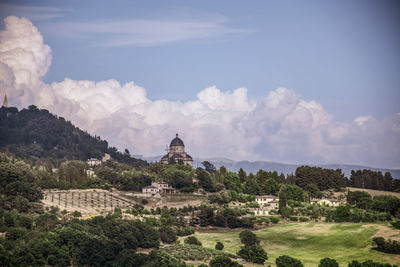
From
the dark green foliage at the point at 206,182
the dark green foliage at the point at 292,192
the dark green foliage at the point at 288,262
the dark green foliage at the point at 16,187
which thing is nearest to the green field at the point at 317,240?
the dark green foliage at the point at 288,262

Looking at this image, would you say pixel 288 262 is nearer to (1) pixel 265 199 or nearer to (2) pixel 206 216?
(2) pixel 206 216

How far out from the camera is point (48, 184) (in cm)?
11362

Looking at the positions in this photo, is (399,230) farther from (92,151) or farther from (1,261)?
(92,151)

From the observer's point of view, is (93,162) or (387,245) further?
(93,162)

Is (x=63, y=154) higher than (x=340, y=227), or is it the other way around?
(x=63, y=154)

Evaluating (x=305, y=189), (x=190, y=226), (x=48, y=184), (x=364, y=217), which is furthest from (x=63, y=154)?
(x=364, y=217)

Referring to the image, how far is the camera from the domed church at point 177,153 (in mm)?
166750

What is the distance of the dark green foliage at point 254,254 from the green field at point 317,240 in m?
1.06

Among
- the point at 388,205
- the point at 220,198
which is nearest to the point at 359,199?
the point at 388,205

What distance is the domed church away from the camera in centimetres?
16675

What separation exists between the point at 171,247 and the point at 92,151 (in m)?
121

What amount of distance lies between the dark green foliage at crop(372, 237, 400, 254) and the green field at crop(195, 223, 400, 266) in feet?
3.01

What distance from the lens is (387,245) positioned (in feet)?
257

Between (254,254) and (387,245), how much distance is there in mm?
17079
